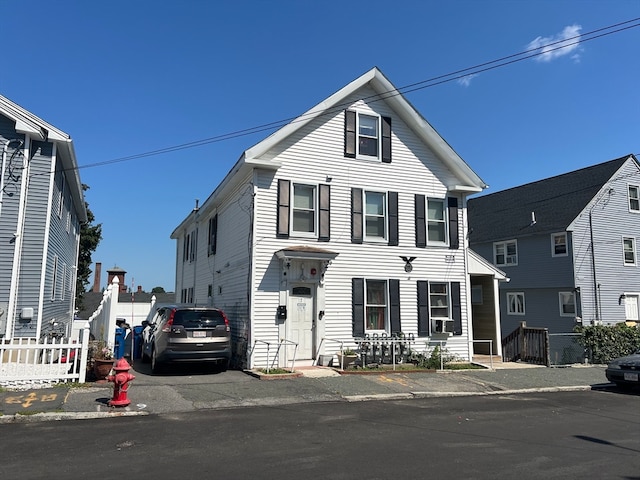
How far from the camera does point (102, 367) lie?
1063cm

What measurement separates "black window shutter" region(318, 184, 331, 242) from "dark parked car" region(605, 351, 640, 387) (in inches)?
332

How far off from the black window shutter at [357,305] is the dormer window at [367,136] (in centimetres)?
399

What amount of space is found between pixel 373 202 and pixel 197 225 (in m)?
9.87

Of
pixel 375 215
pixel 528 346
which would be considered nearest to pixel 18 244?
pixel 375 215

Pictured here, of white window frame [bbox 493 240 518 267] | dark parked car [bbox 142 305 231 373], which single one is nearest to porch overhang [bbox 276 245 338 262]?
dark parked car [bbox 142 305 231 373]

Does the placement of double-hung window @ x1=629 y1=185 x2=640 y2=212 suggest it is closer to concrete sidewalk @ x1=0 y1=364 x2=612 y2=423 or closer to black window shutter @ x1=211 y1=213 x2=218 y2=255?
concrete sidewalk @ x1=0 y1=364 x2=612 y2=423

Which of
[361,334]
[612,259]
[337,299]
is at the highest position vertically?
[612,259]

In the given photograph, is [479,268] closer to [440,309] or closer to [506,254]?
[440,309]

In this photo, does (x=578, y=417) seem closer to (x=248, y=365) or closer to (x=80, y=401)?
(x=248, y=365)

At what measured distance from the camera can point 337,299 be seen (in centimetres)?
1432

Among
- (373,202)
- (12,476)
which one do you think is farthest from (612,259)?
(12,476)

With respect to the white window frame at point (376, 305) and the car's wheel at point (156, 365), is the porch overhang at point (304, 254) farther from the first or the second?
the car's wheel at point (156, 365)

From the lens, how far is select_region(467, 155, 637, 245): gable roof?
25.6 m

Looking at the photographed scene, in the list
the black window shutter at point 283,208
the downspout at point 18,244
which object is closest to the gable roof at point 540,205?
the black window shutter at point 283,208
